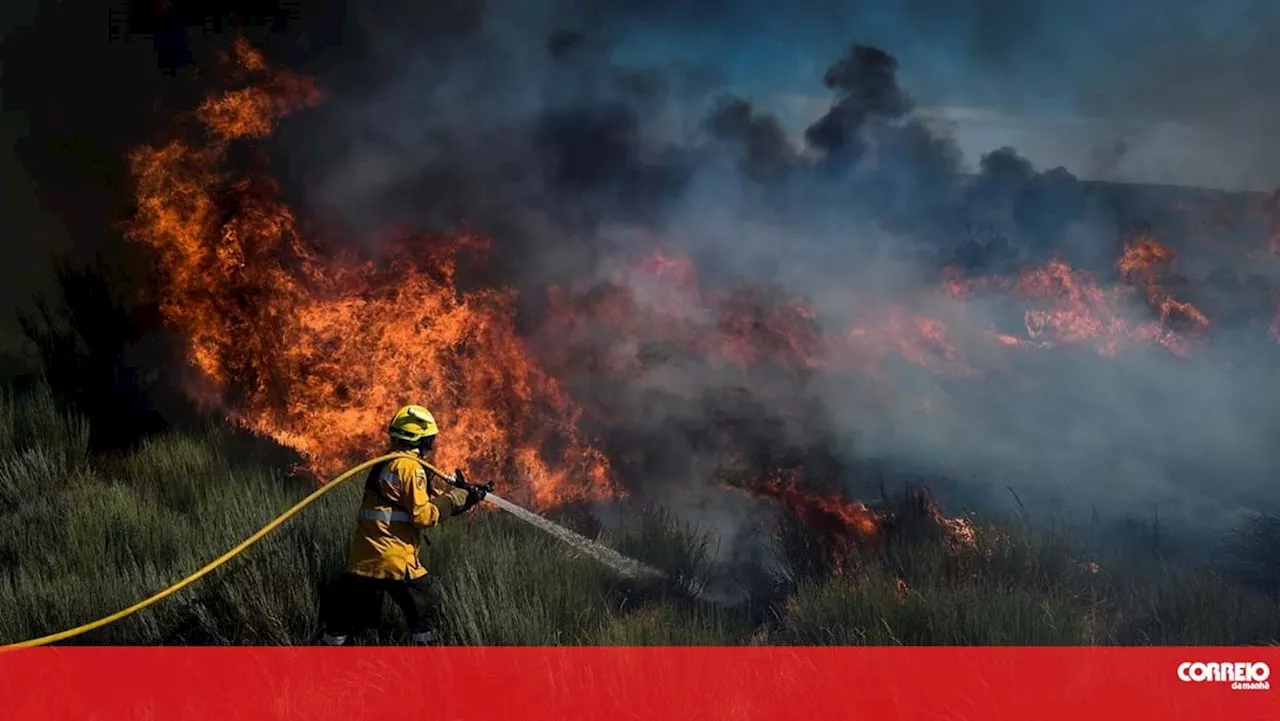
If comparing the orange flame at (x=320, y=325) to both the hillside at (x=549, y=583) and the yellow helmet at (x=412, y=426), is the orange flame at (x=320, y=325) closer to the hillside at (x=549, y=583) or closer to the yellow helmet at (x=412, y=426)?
the hillside at (x=549, y=583)

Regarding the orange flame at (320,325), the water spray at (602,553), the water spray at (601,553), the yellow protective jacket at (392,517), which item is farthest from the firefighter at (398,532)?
the orange flame at (320,325)

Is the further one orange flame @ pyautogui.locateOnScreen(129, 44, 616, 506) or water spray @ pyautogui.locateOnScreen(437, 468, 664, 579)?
orange flame @ pyautogui.locateOnScreen(129, 44, 616, 506)

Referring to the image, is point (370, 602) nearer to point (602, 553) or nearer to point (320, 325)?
point (602, 553)

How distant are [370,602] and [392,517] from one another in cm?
55

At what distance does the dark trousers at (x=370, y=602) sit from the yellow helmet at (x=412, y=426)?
79 cm

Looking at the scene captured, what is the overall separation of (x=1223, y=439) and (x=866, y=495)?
3.29m

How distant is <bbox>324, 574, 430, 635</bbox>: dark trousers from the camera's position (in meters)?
5.11

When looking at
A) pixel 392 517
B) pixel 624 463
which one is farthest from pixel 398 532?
pixel 624 463

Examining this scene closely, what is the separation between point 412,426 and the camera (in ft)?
16.7
